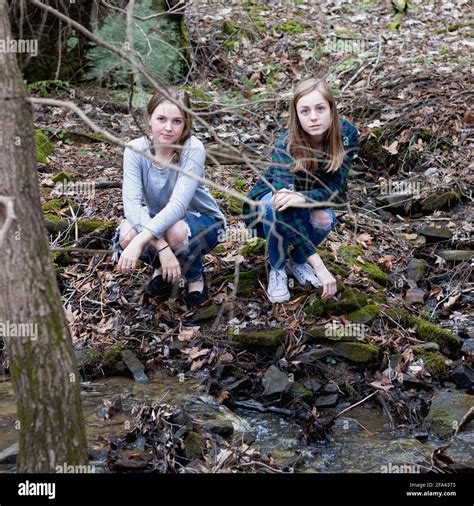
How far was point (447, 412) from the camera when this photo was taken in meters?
4.09

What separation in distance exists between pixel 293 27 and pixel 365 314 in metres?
7.27

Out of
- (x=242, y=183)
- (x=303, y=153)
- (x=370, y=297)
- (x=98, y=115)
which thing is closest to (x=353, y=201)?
(x=242, y=183)

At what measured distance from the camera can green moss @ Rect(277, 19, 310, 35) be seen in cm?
1096

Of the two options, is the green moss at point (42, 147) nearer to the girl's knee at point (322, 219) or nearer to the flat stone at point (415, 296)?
the girl's knee at point (322, 219)

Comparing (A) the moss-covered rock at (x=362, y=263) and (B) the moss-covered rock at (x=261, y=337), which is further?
(A) the moss-covered rock at (x=362, y=263)

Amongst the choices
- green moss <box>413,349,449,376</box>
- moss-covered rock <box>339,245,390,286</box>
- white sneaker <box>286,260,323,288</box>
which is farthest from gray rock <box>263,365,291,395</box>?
moss-covered rock <box>339,245,390,286</box>

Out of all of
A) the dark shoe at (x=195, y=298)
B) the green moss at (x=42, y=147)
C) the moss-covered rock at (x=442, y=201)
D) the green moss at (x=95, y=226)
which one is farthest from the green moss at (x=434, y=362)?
the green moss at (x=42, y=147)

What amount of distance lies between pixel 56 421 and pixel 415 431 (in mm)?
2183

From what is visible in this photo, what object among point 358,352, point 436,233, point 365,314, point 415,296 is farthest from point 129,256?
point 436,233

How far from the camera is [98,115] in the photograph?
26.7ft

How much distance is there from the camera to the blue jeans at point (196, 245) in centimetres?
478

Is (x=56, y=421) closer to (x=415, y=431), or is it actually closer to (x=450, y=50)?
(x=415, y=431)

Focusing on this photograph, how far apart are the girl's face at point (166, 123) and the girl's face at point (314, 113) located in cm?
76

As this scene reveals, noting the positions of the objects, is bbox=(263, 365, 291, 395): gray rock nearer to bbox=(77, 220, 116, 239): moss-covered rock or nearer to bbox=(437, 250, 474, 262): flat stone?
bbox=(77, 220, 116, 239): moss-covered rock
